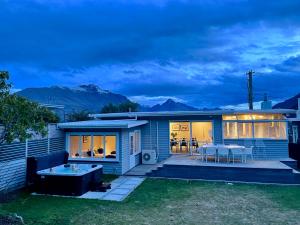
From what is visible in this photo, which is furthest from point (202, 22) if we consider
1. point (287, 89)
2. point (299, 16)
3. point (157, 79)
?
point (287, 89)

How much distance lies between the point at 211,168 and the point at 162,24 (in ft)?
28.4

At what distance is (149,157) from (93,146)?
3918 millimetres

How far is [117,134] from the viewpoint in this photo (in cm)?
1289

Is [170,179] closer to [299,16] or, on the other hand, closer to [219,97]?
[299,16]

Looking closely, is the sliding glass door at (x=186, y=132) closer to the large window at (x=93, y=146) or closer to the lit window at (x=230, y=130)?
the lit window at (x=230, y=130)

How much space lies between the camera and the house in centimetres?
1302

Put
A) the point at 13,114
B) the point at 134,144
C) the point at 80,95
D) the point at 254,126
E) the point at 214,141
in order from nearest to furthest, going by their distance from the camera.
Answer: the point at 13,114
the point at 134,144
the point at 254,126
the point at 214,141
the point at 80,95

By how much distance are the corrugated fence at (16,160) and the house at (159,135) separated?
2162 millimetres

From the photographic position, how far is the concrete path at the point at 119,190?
8.91m

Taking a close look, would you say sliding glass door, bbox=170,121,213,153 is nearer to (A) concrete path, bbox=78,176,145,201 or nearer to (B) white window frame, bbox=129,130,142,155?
(B) white window frame, bbox=129,130,142,155

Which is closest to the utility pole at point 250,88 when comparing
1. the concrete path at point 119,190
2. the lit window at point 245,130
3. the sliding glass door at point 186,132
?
the sliding glass door at point 186,132

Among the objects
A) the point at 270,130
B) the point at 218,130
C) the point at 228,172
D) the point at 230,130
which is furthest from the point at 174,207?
the point at 270,130

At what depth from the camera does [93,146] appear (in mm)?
13281

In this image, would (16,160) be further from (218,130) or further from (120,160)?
(218,130)
